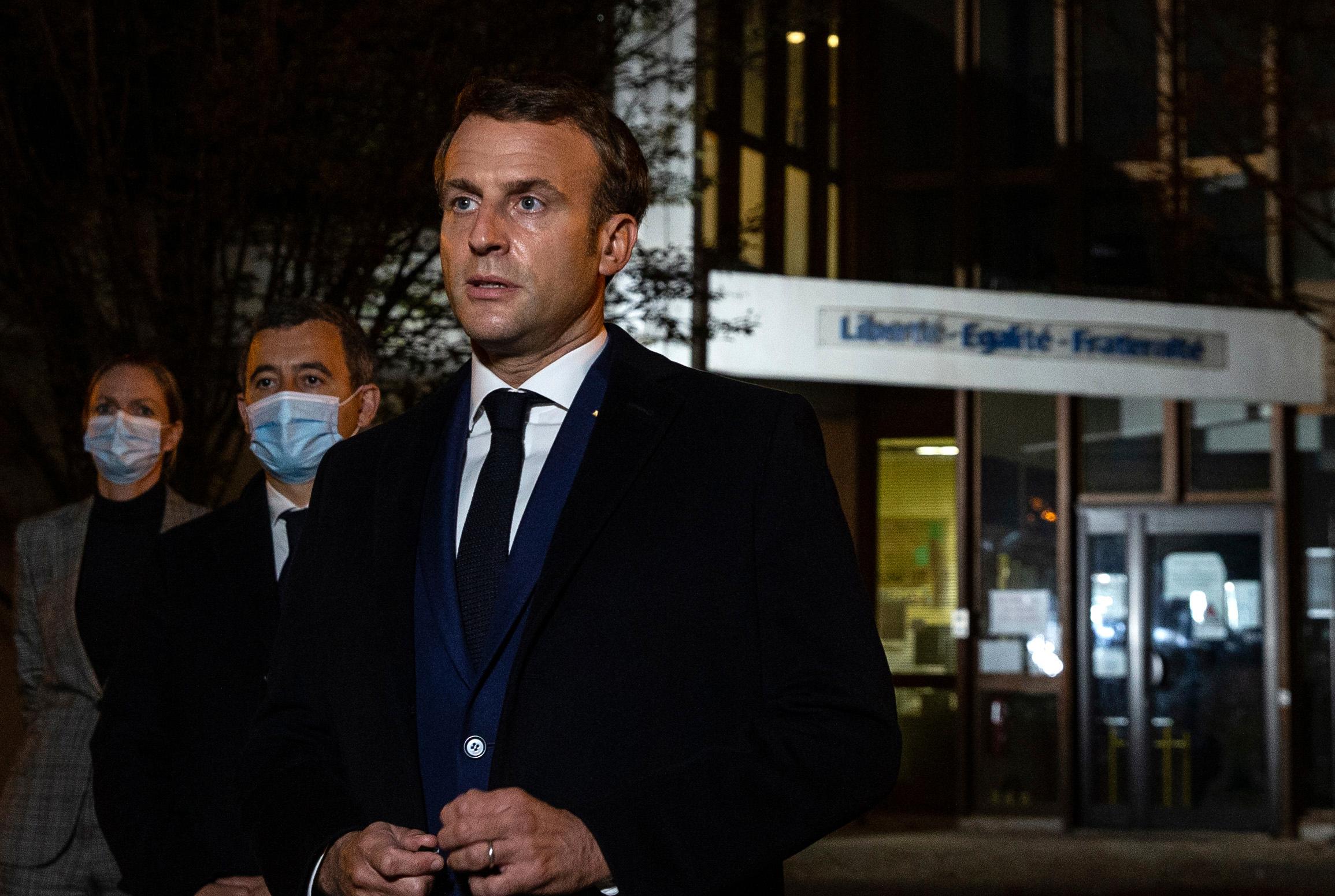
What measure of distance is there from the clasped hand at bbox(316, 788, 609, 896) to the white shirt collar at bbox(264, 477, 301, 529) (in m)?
1.73

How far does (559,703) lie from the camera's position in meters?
1.96

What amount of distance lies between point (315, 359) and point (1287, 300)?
38.4ft

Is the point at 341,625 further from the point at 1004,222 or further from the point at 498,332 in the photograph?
the point at 1004,222

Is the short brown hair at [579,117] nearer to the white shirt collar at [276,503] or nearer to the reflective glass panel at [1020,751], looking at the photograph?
the white shirt collar at [276,503]

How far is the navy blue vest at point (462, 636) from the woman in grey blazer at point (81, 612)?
1.92m

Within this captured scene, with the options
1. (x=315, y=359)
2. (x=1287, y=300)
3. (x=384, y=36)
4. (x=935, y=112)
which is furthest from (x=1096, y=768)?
(x=315, y=359)

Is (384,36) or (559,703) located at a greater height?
(384,36)

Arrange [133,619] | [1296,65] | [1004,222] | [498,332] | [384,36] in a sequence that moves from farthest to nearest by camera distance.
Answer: [1004,222], [1296,65], [384,36], [133,619], [498,332]

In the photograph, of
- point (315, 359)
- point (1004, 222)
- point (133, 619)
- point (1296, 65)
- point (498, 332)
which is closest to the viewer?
point (498, 332)

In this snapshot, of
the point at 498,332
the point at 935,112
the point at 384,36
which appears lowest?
the point at 498,332

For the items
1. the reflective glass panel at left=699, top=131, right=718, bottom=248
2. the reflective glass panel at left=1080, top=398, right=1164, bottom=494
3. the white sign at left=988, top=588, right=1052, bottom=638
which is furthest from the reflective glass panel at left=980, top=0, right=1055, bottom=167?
the white sign at left=988, top=588, right=1052, bottom=638

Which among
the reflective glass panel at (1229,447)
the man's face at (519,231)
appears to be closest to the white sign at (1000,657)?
the reflective glass panel at (1229,447)

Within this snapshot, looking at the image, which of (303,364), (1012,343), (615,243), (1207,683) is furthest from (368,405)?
(1207,683)

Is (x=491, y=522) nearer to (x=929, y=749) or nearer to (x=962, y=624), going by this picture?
(x=962, y=624)
